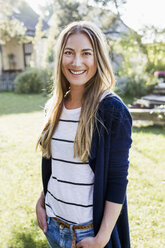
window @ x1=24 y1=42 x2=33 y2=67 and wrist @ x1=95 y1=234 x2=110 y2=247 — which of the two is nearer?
wrist @ x1=95 y1=234 x2=110 y2=247

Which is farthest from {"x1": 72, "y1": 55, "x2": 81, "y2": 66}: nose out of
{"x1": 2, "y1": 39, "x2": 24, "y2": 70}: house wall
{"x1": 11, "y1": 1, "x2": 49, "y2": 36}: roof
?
{"x1": 11, "y1": 1, "x2": 49, "y2": 36}: roof

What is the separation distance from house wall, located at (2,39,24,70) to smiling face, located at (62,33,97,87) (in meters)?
23.3

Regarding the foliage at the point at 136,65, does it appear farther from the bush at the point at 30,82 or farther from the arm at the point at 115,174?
the arm at the point at 115,174

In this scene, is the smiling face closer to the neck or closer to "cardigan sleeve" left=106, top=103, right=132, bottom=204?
the neck

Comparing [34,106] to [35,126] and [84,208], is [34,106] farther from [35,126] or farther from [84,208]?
[84,208]

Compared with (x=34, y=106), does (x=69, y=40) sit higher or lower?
higher

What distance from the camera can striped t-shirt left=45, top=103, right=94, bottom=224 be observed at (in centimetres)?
147

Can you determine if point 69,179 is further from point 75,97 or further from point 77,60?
point 77,60

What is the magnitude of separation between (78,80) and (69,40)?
0.24 meters

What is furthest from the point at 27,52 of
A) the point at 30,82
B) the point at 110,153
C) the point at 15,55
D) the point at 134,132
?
the point at 110,153

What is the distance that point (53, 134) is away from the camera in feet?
5.38

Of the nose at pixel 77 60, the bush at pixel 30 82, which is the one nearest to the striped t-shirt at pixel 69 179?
the nose at pixel 77 60

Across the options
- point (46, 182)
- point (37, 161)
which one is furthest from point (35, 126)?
point (46, 182)

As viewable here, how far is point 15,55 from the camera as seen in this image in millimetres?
24172
